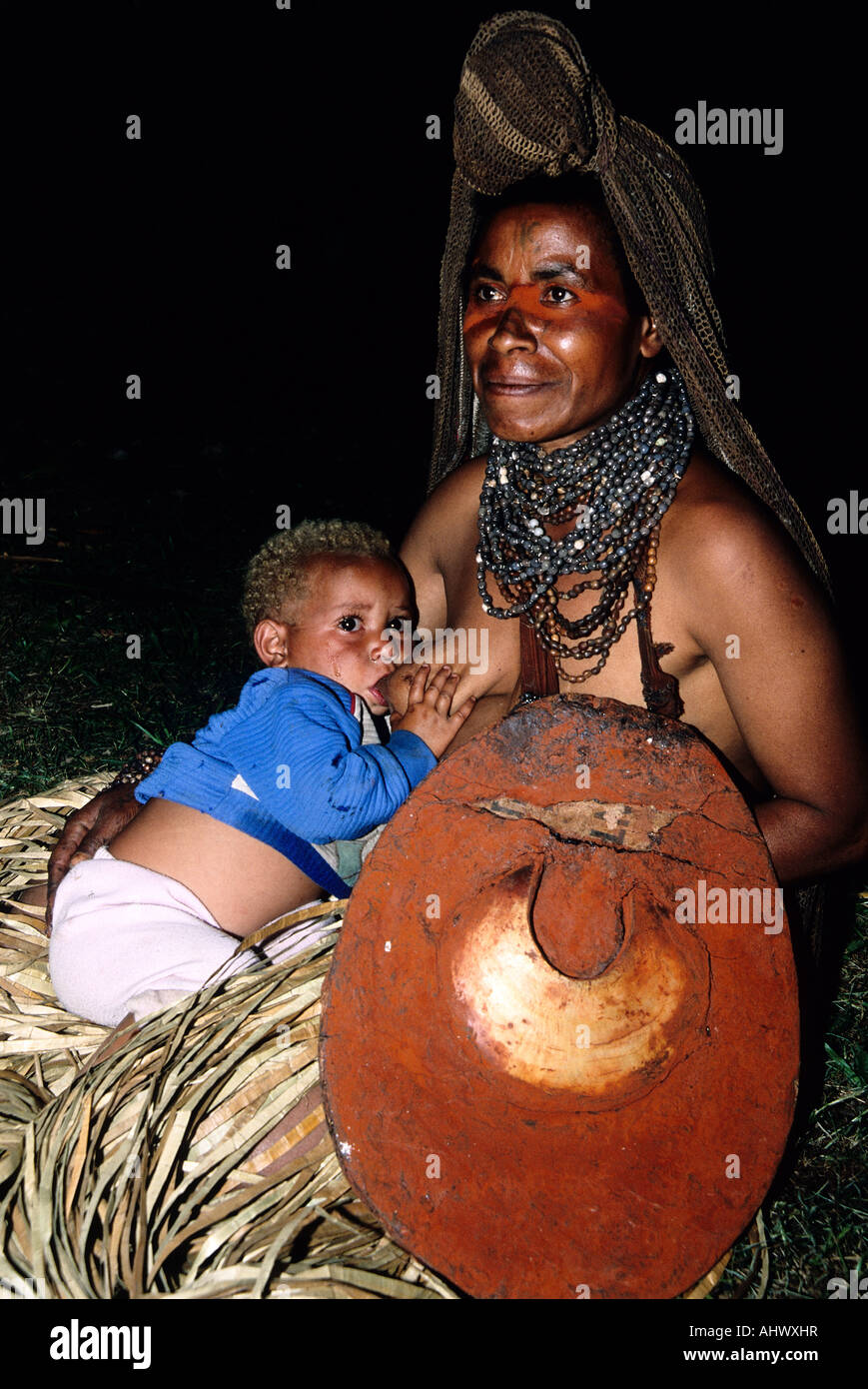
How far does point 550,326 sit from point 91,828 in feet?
5.48

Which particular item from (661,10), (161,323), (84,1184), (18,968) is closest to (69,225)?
(161,323)

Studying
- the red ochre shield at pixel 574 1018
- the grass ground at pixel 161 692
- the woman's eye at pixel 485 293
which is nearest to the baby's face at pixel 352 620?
the woman's eye at pixel 485 293

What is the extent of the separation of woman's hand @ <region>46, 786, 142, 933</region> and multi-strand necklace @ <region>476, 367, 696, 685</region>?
3.75 ft

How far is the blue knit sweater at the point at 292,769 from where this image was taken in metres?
2.48

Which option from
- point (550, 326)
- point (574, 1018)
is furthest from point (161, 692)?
point (574, 1018)

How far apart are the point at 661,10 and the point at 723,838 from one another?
318 inches

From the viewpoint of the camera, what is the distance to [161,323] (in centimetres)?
960

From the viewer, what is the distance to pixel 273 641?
9.58 ft

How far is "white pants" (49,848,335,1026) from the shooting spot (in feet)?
8.18

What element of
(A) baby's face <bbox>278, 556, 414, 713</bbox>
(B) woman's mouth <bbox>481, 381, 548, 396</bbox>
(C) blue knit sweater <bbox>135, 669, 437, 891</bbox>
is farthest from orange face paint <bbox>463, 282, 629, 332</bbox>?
(C) blue knit sweater <bbox>135, 669, 437, 891</bbox>

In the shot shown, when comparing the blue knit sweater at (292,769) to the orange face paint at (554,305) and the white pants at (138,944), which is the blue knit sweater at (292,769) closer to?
the white pants at (138,944)

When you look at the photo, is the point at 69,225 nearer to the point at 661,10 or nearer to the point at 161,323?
the point at 161,323

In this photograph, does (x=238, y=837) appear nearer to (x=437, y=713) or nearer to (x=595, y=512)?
(x=437, y=713)

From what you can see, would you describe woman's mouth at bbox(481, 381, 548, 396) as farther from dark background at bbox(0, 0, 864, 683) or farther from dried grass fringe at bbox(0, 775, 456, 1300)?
dark background at bbox(0, 0, 864, 683)
